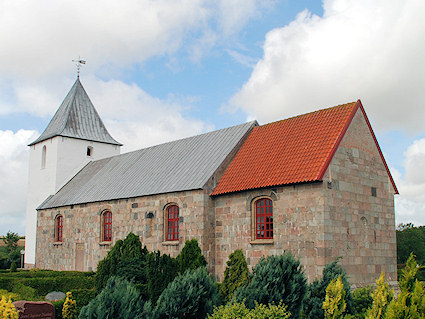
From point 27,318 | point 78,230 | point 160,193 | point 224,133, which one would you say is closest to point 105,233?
point 78,230

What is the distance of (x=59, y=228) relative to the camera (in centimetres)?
2339

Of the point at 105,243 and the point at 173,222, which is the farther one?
the point at 105,243

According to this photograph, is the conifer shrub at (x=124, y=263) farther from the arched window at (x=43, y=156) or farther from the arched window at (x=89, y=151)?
the arched window at (x=43, y=156)

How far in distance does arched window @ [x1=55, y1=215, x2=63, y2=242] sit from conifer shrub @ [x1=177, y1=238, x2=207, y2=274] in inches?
402

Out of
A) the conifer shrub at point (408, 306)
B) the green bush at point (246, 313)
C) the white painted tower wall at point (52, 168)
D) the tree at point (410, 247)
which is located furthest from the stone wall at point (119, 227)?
the tree at point (410, 247)

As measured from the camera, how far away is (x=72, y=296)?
11.6 metres

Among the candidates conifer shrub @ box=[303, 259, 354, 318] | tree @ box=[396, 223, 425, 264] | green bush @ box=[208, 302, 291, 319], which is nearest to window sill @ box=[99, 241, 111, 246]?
conifer shrub @ box=[303, 259, 354, 318]

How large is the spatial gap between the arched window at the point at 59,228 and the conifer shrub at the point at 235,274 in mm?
12445

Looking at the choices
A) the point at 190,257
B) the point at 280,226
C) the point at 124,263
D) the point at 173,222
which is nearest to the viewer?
the point at 280,226

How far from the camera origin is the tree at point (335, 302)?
859 cm

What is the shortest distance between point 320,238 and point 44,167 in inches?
750

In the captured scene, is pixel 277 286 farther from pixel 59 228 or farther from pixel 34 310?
pixel 59 228

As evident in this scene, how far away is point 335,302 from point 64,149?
67.6 feet

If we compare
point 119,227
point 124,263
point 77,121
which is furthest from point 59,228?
point 124,263
